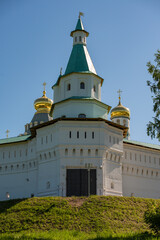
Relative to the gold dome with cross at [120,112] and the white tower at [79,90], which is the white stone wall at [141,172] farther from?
the gold dome with cross at [120,112]

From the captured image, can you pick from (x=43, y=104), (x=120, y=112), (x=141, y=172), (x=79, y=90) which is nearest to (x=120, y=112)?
(x=120, y=112)

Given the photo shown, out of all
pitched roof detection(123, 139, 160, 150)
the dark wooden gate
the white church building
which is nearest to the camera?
the dark wooden gate

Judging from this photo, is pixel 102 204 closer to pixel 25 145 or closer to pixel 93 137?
pixel 93 137

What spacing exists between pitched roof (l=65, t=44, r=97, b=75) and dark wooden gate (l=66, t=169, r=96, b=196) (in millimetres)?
8547

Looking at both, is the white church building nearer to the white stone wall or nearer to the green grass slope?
the white stone wall

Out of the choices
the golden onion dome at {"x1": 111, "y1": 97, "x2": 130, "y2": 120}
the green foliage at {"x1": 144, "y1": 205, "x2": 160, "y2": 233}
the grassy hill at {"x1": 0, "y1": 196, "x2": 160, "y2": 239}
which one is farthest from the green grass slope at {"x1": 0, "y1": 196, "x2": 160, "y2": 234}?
the golden onion dome at {"x1": 111, "y1": 97, "x2": 130, "y2": 120}

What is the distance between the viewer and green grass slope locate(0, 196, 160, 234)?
2414cm

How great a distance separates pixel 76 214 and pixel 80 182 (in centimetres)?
536

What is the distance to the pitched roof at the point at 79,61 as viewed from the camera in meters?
35.0

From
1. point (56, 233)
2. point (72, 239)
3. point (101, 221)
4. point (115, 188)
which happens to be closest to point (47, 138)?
point (115, 188)

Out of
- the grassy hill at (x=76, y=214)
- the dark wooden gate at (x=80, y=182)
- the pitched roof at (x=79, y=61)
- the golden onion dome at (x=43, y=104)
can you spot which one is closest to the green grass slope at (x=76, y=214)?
the grassy hill at (x=76, y=214)

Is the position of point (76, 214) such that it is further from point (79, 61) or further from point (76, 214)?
point (79, 61)

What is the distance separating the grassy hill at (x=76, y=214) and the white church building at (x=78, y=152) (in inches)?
121

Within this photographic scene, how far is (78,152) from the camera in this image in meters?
31.4
